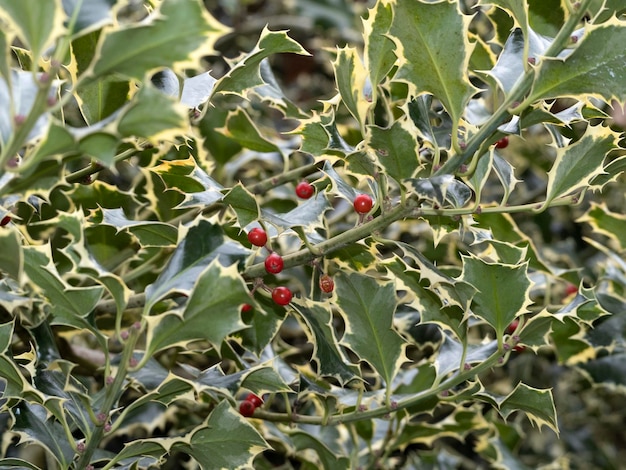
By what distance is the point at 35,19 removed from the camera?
0.54 metres

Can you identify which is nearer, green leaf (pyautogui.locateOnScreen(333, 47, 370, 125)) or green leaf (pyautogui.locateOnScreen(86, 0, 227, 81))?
green leaf (pyautogui.locateOnScreen(86, 0, 227, 81))

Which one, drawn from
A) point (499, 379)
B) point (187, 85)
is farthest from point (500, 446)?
point (187, 85)

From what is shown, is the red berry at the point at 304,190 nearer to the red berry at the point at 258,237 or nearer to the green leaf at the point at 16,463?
the red berry at the point at 258,237

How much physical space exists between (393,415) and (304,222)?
0.39 metres

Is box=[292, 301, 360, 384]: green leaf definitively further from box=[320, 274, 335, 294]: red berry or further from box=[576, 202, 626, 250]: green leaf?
box=[576, 202, 626, 250]: green leaf

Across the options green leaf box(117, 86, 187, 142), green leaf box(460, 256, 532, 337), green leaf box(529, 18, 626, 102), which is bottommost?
green leaf box(460, 256, 532, 337)

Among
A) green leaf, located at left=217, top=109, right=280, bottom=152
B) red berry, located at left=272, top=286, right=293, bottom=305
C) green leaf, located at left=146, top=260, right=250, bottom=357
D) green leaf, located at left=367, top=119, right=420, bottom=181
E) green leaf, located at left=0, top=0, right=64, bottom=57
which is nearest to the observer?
green leaf, located at left=0, top=0, right=64, bottom=57

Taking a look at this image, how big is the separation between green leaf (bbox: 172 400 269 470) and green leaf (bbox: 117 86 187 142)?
35cm

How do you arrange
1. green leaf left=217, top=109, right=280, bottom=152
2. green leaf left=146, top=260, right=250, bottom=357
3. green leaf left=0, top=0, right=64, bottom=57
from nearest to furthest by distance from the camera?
green leaf left=0, top=0, right=64, bottom=57
green leaf left=146, top=260, right=250, bottom=357
green leaf left=217, top=109, right=280, bottom=152

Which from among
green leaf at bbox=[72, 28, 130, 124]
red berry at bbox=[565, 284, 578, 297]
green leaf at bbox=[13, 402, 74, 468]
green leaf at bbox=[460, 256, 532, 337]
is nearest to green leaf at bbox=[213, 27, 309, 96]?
green leaf at bbox=[72, 28, 130, 124]

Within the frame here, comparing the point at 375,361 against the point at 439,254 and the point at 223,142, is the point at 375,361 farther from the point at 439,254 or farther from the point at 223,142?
the point at 223,142

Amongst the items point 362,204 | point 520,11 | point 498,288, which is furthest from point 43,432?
point 520,11

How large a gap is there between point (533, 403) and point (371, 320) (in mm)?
225

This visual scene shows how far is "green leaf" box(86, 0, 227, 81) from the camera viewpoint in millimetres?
550
